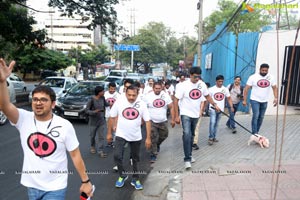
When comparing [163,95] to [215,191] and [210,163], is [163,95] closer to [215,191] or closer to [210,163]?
[210,163]

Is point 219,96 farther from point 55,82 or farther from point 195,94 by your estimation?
point 55,82

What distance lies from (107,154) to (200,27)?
10.4 meters

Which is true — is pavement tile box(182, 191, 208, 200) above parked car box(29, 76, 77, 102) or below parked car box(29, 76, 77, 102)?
below

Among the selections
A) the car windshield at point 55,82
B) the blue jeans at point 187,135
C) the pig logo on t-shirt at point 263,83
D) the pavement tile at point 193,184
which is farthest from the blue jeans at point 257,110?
the car windshield at point 55,82

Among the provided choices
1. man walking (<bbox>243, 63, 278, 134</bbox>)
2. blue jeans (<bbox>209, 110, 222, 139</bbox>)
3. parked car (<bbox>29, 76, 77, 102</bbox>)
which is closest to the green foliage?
parked car (<bbox>29, 76, 77, 102</bbox>)

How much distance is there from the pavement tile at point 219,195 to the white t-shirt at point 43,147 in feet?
7.46

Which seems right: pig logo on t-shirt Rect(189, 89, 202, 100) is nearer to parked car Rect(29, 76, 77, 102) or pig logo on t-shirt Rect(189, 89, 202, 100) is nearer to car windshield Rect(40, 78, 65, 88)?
parked car Rect(29, 76, 77, 102)

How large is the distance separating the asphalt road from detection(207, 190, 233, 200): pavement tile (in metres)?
1.19

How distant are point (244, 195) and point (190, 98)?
2.04m

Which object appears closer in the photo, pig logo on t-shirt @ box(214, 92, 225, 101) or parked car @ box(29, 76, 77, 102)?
pig logo on t-shirt @ box(214, 92, 225, 101)

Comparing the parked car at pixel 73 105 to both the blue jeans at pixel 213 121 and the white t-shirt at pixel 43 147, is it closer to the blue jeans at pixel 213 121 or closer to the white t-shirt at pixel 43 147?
the blue jeans at pixel 213 121

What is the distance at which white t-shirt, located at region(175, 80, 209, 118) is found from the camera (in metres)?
5.63

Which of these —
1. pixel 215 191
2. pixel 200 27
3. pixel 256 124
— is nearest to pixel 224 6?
pixel 200 27

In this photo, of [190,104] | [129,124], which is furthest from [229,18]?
[129,124]
